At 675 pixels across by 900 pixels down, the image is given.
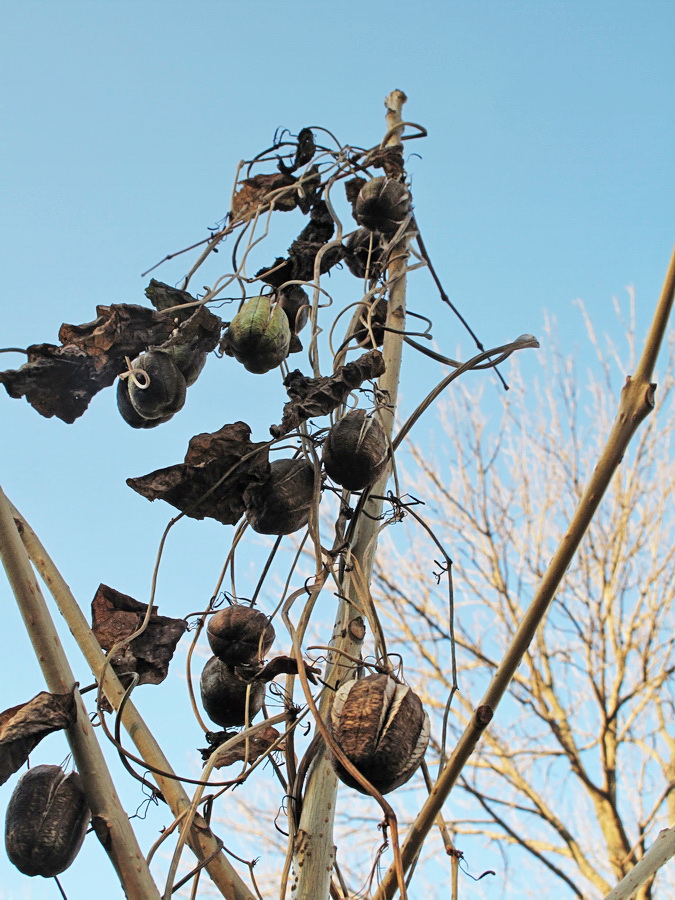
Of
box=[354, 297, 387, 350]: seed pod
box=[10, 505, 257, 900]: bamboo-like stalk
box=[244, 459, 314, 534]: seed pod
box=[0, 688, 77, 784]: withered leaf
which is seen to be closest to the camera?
box=[0, 688, 77, 784]: withered leaf

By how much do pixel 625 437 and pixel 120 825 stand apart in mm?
888

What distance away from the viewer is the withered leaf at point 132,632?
5.23ft

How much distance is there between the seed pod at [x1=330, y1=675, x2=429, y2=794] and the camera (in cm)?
117

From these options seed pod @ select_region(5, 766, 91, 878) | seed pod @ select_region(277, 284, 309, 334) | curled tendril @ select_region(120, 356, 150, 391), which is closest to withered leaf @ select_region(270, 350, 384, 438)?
curled tendril @ select_region(120, 356, 150, 391)

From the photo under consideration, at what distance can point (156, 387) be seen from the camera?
1771 mm

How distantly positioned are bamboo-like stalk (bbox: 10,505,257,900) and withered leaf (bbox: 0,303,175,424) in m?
0.30

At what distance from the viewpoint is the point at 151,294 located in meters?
1.90

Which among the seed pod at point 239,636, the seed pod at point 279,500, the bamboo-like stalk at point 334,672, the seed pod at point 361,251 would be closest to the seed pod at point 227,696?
the seed pod at point 239,636

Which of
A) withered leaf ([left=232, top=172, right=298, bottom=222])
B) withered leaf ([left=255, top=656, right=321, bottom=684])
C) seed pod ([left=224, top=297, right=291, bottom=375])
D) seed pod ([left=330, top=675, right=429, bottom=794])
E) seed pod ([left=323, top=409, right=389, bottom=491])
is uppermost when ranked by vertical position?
withered leaf ([left=232, top=172, right=298, bottom=222])

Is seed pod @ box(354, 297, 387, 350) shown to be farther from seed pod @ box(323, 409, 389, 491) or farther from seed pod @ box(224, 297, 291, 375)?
seed pod @ box(323, 409, 389, 491)

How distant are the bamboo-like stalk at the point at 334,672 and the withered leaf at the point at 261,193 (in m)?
0.53

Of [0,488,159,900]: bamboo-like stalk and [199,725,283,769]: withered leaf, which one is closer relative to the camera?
[0,488,159,900]: bamboo-like stalk

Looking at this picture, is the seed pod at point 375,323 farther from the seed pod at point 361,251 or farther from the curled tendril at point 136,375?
the curled tendril at point 136,375

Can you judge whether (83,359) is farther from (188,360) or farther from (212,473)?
(212,473)
